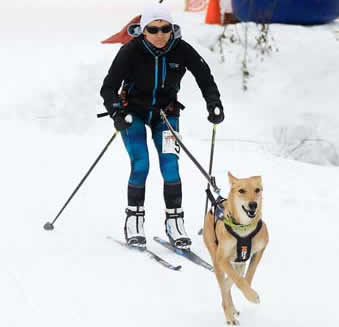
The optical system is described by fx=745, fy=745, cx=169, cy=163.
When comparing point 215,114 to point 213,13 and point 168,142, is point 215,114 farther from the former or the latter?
point 213,13

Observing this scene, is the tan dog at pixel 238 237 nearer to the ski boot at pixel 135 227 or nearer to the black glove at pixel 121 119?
the black glove at pixel 121 119

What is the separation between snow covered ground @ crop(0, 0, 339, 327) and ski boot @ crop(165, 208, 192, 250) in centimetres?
10

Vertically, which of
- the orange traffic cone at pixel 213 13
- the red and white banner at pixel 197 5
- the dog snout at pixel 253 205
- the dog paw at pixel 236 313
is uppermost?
the dog snout at pixel 253 205

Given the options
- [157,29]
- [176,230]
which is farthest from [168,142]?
[157,29]

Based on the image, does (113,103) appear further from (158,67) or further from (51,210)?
(51,210)

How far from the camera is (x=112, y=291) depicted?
4.16 m

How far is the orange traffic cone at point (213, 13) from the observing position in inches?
421

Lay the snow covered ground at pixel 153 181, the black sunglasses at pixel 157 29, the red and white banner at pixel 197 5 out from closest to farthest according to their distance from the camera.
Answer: the snow covered ground at pixel 153 181 → the black sunglasses at pixel 157 29 → the red and white banner at pixel 197 5

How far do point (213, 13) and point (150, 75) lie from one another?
6.39 metres

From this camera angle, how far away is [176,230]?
4.84 m

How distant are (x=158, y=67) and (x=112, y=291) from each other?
1.41 metres

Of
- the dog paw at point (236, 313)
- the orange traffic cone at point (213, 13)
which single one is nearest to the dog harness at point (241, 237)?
the dog paw at point (236, 313)

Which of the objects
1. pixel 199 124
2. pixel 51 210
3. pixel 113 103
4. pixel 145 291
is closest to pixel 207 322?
pixel 145 291

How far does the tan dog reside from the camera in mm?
3258
